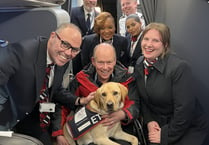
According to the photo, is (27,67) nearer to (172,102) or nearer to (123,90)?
(123,90)

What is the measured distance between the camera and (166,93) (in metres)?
1.81

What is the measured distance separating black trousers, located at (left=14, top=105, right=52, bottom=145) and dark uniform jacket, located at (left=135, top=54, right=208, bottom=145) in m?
0.70

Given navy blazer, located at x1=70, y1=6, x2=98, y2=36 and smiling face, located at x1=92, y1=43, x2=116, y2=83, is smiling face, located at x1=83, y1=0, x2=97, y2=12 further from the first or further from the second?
smiling face, located at x1=92, y1=43, x2=116, y2=83

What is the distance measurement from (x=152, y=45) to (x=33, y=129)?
0.99 m

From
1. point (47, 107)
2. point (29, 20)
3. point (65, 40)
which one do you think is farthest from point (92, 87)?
point (29, 20)

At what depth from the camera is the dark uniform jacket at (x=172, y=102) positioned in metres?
1.78

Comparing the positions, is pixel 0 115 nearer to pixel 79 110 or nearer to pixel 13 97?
pixel 13 97

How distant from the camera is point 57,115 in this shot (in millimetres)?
1916

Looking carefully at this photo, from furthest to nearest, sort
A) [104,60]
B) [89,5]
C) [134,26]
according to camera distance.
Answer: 1. [89,5]
2. [134,26]
3. [104,60]

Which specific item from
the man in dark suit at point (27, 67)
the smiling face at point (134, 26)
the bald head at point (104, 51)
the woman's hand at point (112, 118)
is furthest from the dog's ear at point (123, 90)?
the smiling face at point (134, 26)

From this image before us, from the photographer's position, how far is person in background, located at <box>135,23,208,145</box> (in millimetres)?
Answer: 1784

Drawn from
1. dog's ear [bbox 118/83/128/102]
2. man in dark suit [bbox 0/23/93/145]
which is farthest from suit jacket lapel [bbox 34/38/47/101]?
dog's ear [bbox 118/83/128/102]

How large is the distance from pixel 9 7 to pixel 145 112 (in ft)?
3.97

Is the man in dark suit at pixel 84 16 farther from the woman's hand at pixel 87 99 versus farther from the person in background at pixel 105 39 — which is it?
the woman's hand at pixel 87 99
